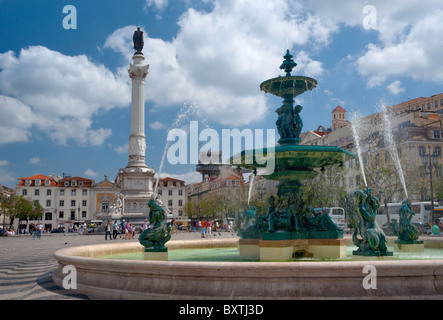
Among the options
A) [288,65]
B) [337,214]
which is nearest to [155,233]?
[288,65]

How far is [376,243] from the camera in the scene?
7.37m

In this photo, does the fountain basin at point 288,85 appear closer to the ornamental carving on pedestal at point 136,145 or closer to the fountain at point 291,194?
the fountain at point 291,194

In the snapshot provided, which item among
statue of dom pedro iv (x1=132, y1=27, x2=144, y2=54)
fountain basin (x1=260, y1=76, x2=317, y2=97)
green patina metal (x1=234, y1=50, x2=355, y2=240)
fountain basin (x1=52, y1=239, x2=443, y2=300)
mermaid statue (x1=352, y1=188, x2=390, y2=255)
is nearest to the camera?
fountain basin (x1=52, y1=239, x2=443, y2=300)

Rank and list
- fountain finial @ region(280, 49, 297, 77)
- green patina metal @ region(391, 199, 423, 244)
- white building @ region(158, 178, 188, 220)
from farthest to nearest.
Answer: white building @ region(158, 178, 188, 220) → fountain finial @ region(280, 49, 297, 77) → green patina metal @ region(391, 199, 423, 244)

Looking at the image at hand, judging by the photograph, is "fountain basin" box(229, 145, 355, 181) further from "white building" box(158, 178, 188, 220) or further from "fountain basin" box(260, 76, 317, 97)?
"white building" box(158, 178, 188, 220)

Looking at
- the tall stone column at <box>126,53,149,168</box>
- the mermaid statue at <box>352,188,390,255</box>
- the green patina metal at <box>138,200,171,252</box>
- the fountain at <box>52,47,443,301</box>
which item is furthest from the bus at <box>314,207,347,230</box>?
the green patina metal at <box>138,200,171,252</box>

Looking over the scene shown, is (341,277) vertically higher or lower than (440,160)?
lower

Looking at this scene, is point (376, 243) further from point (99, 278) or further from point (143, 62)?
point (143, 62)

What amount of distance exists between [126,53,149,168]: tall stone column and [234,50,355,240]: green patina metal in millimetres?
40571

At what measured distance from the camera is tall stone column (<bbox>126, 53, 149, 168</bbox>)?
50438mm

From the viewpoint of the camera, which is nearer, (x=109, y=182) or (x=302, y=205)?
(x=302, y=205)

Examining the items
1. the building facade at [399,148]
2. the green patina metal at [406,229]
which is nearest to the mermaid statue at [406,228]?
the green patina metal at [406,229]
